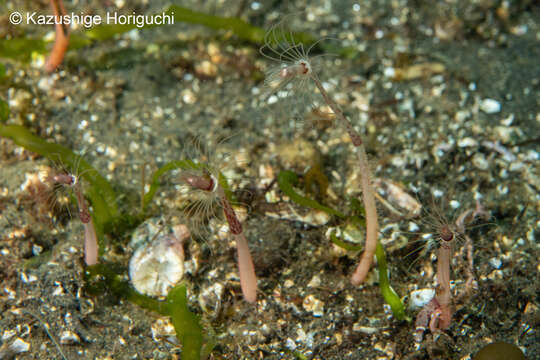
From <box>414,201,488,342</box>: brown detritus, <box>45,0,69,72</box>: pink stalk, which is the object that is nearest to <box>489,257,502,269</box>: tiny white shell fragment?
<box>414,201,488,342</box>: brown detritus

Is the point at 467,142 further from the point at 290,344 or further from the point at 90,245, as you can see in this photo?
the point at 90,245

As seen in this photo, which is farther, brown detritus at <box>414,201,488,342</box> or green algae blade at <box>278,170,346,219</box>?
green algae blade at <box>278,170,346,219</box>

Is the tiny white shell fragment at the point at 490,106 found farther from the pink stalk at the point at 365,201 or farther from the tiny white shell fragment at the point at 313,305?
the tiny white shell fragment at the point at 313,305

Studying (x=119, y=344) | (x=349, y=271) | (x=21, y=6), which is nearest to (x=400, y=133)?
(x=349, y=271)

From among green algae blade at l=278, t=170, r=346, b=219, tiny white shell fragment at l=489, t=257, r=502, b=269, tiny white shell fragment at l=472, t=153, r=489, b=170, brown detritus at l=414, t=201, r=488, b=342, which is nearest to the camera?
brown detritus at l=414, t=201, r=488, b=342

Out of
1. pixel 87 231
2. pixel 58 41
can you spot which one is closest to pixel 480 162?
pixel 87 231

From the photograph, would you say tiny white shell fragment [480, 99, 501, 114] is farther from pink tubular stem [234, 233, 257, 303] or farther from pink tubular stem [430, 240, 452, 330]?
pink tubular stem [234, 233, 257, 303]
